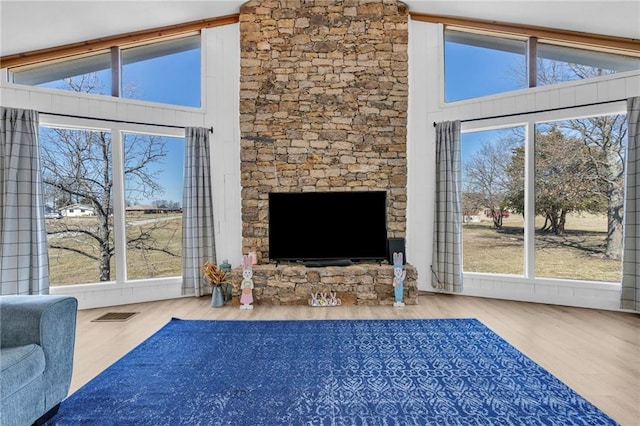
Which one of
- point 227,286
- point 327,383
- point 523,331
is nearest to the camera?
point 327,383

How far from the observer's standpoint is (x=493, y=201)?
4727 millimetres

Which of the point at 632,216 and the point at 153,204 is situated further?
the point at 153,204

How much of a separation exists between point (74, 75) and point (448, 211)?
16.9ft

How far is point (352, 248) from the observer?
4.54 meters

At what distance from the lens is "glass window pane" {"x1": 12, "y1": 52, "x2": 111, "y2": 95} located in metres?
4.05

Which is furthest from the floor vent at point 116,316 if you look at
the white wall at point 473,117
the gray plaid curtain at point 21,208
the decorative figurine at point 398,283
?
the white wall at point 473,117

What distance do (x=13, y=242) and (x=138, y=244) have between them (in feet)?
4.24

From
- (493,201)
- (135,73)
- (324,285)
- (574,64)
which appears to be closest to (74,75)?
(135,73)

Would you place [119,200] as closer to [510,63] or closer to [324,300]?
[324,300]

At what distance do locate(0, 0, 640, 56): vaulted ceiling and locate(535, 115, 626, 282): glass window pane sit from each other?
3.56ft

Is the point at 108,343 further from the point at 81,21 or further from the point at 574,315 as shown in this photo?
the point at 574,315

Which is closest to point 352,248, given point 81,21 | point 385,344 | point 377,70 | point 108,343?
point 385,344

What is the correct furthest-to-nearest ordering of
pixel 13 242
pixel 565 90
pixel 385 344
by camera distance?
pixel 565 90, pixel 13 242, pixel 385 344

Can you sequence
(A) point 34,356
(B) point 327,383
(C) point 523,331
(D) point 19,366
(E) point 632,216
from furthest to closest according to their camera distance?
(E) point 632,216 → (C) point 523,331 → (B) point 327,383 → (A) point 34,356 → (D) point 19,366
